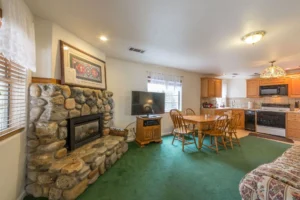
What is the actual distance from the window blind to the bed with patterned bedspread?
7.92 feet

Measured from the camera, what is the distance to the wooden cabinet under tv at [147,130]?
11.6ft

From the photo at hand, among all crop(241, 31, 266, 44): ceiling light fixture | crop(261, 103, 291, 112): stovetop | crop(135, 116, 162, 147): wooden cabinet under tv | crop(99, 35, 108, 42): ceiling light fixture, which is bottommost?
crop(135, 116, 162, 147): wooden cabinet under tv

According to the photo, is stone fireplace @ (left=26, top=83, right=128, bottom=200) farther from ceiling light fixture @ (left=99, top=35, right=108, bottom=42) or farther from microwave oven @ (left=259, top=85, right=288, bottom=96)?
microwave oven @ (left=259, top=85, right=288, bottom=96)

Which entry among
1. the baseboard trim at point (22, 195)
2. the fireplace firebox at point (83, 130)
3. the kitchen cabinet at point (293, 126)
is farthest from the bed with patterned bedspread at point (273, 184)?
the kitchen cabinet at point (293, 126)

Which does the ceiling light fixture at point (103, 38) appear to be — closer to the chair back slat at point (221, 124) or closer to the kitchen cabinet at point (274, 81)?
the chair back slat at point (221, 124)

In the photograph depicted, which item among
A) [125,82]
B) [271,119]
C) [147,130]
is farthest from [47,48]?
[271,119]

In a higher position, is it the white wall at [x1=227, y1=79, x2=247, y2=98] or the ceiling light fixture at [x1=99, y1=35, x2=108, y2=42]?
the ceiling light fixture at [x1=99, y1=35, x2=108, y2=42]

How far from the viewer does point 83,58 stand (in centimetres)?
254

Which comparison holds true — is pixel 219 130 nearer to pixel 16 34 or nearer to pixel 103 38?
pixel 103 38

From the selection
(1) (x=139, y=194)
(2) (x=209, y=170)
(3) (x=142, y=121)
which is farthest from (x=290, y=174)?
(3) (x=142, y=121)

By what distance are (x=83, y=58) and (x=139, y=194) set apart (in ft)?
7.98

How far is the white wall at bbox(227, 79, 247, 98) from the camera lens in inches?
246

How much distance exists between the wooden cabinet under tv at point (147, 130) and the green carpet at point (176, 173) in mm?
231

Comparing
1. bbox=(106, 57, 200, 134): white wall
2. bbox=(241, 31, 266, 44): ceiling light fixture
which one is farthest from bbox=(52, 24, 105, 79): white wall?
bbox=(241, 31, 266, 44): ceiling light fixture
